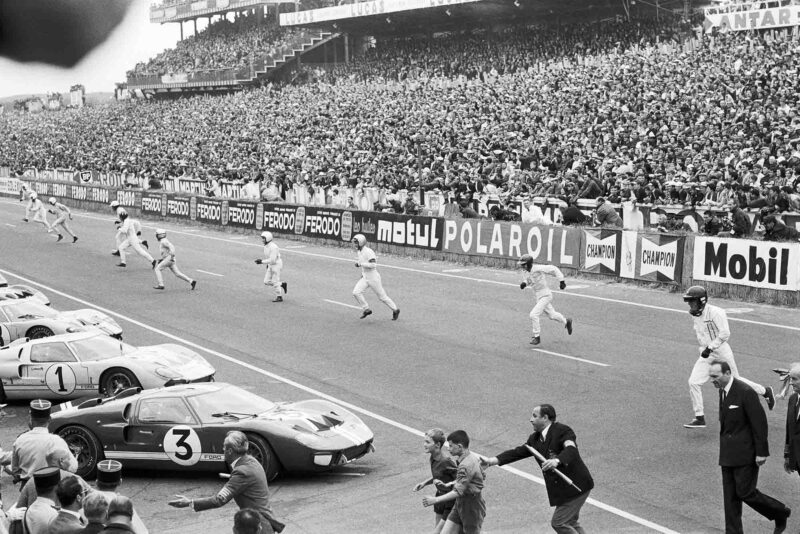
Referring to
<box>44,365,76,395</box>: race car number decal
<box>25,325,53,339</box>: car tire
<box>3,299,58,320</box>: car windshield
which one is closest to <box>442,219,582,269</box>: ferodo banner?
<box>3,299,58,320</box>: car windshield

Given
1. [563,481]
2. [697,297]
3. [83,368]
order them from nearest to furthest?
[563,481] → [697,297] → [83,368]

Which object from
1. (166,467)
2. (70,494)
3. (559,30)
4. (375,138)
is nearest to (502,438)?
(166,467)

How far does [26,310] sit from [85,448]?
26.9 feet

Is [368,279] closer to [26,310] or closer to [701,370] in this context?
[26,310]

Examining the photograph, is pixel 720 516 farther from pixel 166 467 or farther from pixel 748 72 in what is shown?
pixel 748 72

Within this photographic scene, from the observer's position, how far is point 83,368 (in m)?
15.6

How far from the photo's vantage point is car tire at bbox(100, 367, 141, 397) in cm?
1535

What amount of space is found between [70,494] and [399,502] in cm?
419

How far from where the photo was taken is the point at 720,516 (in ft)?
33.6

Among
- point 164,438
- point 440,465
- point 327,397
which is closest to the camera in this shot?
point 440,465

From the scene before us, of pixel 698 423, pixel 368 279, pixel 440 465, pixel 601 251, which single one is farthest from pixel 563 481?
pixel 601 251

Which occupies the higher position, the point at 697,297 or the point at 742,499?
the point at 697,297

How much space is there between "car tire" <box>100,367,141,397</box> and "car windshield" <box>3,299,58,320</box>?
15.8ft

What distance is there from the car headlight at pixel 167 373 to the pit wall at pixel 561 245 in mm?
12809
